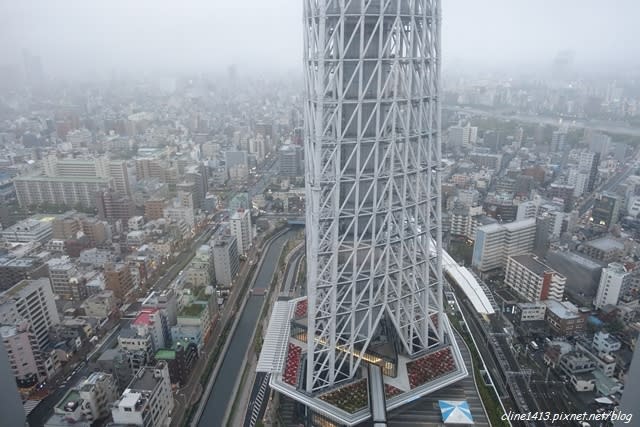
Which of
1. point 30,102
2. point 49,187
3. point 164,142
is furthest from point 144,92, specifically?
point 49,187

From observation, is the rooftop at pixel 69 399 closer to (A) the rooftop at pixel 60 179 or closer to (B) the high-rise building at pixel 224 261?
(B) the high-rise building at pixel 224 261

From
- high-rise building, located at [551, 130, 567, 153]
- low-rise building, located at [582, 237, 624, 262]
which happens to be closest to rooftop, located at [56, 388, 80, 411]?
low-rise building, located at [582, 237, 624, 262]

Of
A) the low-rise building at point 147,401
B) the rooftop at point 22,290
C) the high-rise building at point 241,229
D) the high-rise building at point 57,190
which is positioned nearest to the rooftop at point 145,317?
the low-rise building at point 147,401

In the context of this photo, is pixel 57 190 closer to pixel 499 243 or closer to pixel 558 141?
pixel 499 243

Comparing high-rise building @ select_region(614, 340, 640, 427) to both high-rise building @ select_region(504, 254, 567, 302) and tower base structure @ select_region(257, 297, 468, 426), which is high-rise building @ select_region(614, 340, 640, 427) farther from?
high-rise building @ select_region(504, 254, 567, 302)

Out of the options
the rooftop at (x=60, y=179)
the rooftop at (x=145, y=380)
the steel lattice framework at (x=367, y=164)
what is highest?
the steel lattice framework at (x=367, y=164)

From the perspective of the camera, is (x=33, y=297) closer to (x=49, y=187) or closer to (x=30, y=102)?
(x=49, y=187)
